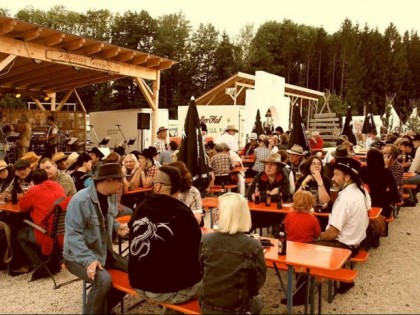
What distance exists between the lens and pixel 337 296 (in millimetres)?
4855

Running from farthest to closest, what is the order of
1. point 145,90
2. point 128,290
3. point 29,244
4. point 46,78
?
point 46,78 < point 145,90 < point 29,244 < point 128,290

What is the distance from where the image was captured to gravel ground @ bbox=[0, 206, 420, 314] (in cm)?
449

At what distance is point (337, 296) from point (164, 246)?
251cm

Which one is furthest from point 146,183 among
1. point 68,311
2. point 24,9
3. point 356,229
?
point 24,9

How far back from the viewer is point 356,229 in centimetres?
460

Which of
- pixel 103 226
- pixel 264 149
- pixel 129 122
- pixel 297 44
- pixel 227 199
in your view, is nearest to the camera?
pixel 227 199

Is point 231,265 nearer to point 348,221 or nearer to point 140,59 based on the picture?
point 348,221

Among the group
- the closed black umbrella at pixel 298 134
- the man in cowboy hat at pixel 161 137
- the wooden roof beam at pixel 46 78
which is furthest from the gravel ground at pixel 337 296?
the wooden roof beam at pixel 46 78

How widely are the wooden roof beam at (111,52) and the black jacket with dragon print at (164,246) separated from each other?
36.7 feet

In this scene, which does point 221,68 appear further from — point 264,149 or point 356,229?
point 356,229

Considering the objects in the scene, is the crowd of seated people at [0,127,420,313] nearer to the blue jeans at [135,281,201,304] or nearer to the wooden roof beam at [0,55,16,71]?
the blue jeans at [135,281,201,304]

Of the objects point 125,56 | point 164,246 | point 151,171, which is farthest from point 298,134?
point 125,56

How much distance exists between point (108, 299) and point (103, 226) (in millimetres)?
692

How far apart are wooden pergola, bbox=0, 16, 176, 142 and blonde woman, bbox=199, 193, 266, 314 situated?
908 centimetres
